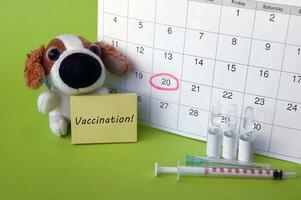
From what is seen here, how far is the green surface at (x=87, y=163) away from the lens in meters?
0.92

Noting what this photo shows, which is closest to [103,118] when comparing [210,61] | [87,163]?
[87,163]

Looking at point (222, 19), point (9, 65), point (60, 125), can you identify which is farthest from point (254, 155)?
point (9, 65)

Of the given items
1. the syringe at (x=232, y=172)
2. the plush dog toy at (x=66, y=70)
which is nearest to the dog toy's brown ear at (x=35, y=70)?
the plush dog toy at (x=66, y=70)

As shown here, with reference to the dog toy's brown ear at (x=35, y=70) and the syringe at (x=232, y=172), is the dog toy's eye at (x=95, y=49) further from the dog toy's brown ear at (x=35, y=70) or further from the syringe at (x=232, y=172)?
the syringe at (x=232, y=172)

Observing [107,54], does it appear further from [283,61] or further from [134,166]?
[283,61]

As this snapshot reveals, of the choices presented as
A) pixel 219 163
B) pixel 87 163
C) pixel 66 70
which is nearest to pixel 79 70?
pixel 66 70

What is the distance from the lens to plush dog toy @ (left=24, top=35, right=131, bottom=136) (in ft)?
3.31

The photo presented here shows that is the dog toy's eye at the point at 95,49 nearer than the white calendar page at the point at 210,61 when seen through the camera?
No

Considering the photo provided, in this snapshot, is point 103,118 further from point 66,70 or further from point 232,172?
point 232,172

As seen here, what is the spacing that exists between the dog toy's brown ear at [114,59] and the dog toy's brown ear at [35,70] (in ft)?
0.40

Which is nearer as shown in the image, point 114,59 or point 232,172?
point 232,172

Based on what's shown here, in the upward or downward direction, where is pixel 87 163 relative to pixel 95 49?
downward

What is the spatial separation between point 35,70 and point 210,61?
0.33m

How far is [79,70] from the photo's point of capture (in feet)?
3.28
